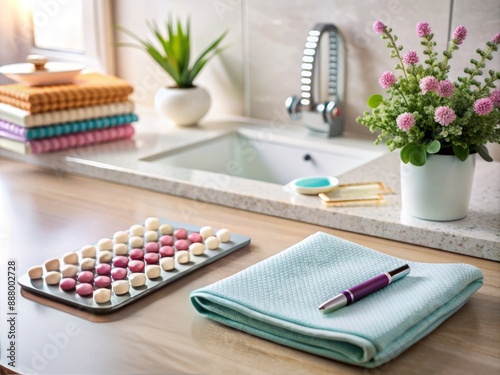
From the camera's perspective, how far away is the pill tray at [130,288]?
103cm

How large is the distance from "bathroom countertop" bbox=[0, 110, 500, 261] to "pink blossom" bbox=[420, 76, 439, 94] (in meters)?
0.25

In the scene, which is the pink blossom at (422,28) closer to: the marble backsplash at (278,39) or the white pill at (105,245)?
the marble backsplash at (278,39)

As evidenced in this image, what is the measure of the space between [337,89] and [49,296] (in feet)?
3.15

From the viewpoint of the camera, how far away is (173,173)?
1.57m

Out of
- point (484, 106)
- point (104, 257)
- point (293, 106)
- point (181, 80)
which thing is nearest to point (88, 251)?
point (104, 257)

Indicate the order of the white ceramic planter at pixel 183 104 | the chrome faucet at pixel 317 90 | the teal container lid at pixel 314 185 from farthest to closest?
the white ceramic planter at pixel 183 104 → the chrome faucet at pixel 317 90 → the teal container lid at pixel 314 185

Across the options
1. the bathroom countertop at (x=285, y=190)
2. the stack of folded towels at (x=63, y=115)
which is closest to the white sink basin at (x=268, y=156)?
the bathroom countertop at (x=285, y=190)

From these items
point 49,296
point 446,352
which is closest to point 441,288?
point 446,352

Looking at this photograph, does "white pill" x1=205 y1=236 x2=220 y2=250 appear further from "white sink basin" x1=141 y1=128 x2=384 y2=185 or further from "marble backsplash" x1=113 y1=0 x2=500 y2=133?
"marble backsplash" x1=113 y1=0 x2=500 y2=133

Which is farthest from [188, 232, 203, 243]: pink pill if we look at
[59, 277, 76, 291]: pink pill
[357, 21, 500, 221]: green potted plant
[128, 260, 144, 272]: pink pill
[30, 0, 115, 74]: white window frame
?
[30, 0, 115, 74]: white window frame

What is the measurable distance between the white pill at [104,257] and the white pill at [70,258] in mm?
35

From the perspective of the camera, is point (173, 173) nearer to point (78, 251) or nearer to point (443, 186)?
point (78, 251)

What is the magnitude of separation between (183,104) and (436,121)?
0.90 m

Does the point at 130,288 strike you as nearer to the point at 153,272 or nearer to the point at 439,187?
the point at 153,272
